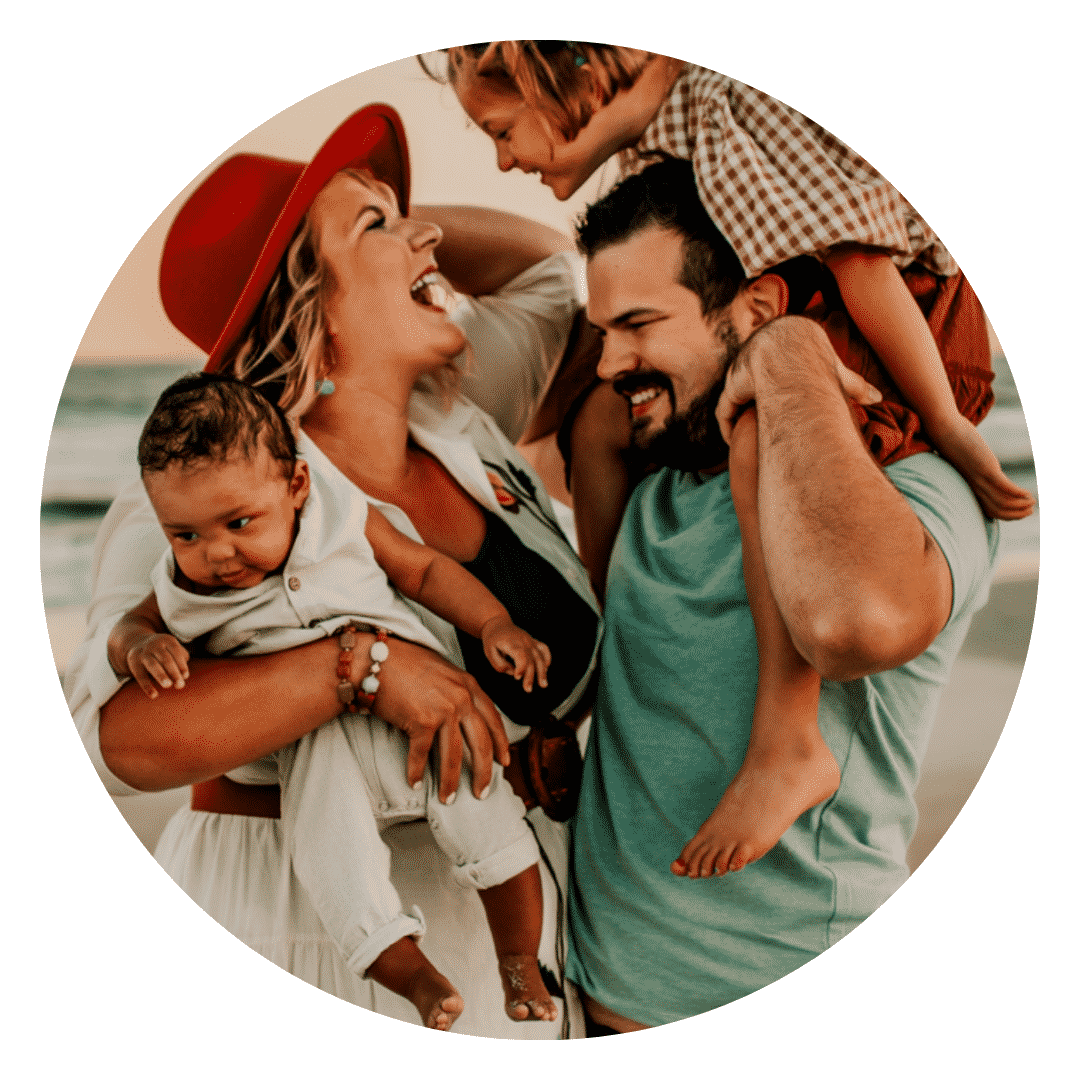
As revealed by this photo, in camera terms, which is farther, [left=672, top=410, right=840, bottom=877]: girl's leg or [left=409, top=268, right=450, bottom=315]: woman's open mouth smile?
[left=409, top=268, right=450, bottom=315]: woman's open mouth smile

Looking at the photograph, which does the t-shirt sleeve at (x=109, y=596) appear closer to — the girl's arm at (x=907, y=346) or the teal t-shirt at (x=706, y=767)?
the teal t-shirt at (x=706, y=767)

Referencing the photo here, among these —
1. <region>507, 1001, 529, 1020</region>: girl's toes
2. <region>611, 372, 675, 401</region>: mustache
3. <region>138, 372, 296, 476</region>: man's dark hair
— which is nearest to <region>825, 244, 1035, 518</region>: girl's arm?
<region>611, 372, 675, 401</region>: mustache

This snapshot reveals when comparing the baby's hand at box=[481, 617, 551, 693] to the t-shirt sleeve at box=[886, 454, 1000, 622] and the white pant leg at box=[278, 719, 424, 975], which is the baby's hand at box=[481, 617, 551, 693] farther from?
the t-shirt sleeve at box=[886, 454, 1000, 622]

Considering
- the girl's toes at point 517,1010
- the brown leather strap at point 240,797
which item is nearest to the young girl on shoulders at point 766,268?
the girl's toes at point 517,1010

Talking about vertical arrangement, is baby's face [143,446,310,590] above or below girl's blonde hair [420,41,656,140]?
below

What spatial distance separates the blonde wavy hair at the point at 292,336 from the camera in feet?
5.87

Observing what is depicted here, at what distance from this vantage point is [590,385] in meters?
1.83

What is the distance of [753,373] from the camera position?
1.76m

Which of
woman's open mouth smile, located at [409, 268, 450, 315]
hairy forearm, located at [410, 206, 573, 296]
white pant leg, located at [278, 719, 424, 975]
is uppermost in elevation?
hairy forearm, located at [410, 206, 573, 296]

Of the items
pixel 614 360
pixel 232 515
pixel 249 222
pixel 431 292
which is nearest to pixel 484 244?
pixel 431 292

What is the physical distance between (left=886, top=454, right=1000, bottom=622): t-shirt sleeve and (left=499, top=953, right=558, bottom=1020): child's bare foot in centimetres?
96

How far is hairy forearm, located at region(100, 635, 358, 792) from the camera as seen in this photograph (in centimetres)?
176

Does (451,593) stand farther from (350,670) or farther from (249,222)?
(249,222)

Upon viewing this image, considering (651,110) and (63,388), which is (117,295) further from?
(651,110)
